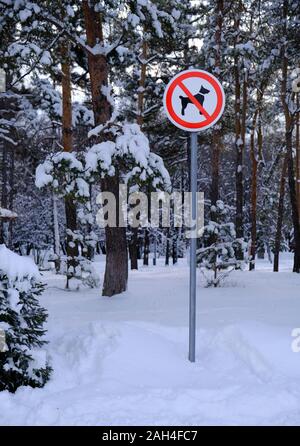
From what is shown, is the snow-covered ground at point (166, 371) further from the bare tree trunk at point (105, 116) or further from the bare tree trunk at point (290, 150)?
the bare tree trunk at point (290, 150)

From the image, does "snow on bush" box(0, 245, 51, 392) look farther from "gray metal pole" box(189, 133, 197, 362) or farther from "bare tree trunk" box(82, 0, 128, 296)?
"bare tree trunk" box(82, 0, 128, 296)

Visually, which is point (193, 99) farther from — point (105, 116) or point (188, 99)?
point (105, 116)

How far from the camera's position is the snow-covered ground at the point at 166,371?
3.60 m

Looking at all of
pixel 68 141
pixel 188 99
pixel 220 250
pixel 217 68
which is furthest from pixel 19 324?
pixel 217 68

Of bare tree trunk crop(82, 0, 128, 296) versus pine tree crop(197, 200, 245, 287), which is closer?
bare tree trunk crop(82, 0, 128, 296)

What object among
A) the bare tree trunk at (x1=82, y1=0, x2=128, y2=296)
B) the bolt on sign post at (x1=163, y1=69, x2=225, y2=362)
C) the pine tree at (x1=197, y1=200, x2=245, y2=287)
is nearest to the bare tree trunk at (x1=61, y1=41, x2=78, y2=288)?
the bare tree trunk at (x1=82, y1=0, x2=128, y2=296)

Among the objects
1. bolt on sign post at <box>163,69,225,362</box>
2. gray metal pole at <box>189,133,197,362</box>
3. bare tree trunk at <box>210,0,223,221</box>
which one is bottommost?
gray metal pole at <box>189,133,197,362</box>

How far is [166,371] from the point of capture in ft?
14.9

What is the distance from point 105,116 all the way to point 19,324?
17.9 feet

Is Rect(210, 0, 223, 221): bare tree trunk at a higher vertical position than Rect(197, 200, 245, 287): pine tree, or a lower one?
higher

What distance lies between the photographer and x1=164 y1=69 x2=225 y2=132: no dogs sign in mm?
4758

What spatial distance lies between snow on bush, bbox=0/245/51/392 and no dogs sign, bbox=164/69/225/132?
7.50ft
